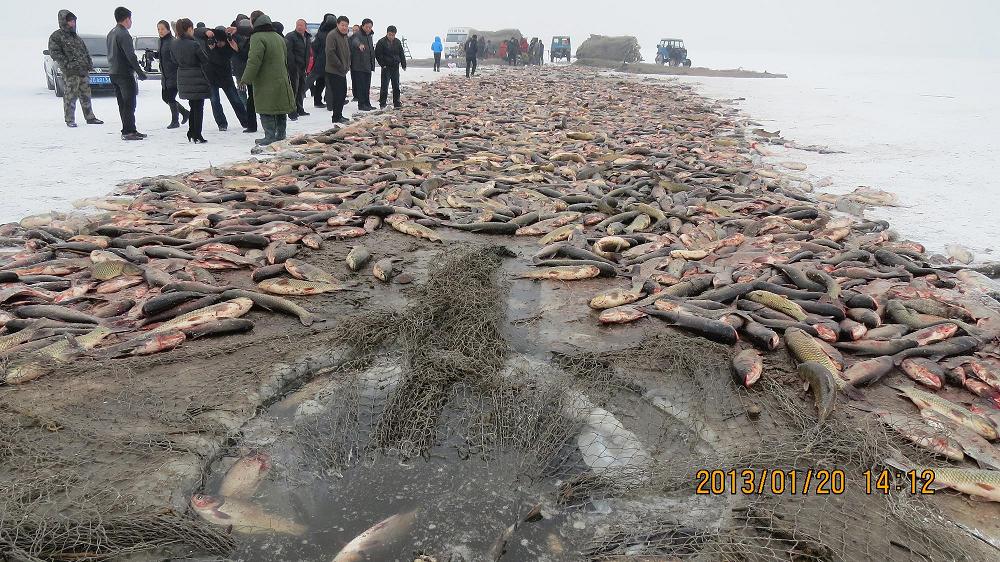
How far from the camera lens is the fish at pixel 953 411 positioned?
3.19m

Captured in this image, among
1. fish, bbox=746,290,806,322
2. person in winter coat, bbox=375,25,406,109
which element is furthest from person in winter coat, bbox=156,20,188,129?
fish, bbox=746,290,806,322

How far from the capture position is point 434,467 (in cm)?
297

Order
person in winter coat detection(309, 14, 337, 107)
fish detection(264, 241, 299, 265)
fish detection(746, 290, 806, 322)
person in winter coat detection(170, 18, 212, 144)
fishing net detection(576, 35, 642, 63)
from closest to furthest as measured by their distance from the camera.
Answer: fish detection(746, 290, 806, 322)
fish detection(264, 241, 299, 265)
person in winter coat detection(170, 18, 212, 144)
person in winter coat detection(309, 14, 337, 107)
fishing net detection(576, 35, 642, 63)

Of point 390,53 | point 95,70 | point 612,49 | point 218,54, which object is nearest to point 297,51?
point 218,54

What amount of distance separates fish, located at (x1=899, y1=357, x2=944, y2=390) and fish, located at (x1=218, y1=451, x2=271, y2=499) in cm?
396

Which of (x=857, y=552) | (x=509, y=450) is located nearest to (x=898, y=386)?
(x=857, y=552)

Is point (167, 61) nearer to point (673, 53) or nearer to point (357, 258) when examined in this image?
point (357, 258)

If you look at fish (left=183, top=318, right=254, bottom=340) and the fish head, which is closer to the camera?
the fish head

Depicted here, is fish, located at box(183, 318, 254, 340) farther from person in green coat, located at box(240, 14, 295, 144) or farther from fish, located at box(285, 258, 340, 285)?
person in green coat, located at box(240, 14, 295, 144)

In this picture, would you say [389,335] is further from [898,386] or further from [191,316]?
[898,386]

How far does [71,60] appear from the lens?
1048 centimetres

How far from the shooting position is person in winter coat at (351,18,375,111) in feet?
47.3

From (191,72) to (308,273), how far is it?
771 centimetres

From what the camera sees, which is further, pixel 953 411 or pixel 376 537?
pixel 953 411
